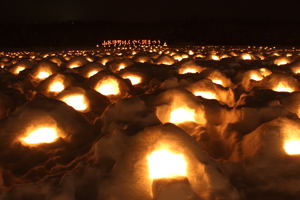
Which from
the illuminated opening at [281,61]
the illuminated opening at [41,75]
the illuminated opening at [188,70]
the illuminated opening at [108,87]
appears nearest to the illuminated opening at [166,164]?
the illuminated opening at [108,87]

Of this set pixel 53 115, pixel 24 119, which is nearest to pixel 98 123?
pixel 53 115

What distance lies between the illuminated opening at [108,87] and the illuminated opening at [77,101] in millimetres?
553

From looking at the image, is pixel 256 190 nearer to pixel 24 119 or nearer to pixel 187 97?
pixel 187 97

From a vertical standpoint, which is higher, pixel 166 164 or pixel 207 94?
pixel 166 164

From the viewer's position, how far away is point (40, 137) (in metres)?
2.36

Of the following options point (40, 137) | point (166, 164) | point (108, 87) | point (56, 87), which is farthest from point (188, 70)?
point (166, 164)

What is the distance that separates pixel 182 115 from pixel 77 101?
1.15 metres

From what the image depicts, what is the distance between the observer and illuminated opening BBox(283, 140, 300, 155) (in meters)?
2.00

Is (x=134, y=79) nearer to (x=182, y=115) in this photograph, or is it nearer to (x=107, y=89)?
(x=107, y=89)

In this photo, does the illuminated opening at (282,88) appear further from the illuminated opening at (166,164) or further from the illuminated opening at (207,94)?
the illuminated opening at (166,164)

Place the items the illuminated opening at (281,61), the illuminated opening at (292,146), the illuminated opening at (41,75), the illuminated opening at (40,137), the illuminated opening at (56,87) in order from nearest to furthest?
the illuminated opening at (292,146) → the illuminated opening at (40,137) → the illuminated opening at (56,87) → the illuminated opening at (41,75) → the illuminated opening at (281,61)

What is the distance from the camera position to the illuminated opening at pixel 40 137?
2335mm

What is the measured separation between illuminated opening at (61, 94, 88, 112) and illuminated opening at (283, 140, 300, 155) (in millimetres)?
1890

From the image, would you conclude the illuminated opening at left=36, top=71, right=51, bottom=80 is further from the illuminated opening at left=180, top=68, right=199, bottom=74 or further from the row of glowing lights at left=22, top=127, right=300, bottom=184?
the row of glowing lights at left=22, top=127, right=300, bottom=184
